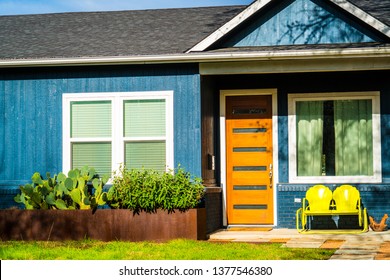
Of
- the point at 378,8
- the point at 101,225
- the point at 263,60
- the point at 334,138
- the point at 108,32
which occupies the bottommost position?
the point at 101,225

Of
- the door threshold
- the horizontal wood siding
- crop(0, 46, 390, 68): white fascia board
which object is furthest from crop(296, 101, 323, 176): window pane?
the horizontal wood siding

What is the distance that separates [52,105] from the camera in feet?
51.4

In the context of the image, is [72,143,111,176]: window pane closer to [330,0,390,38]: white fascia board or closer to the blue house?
the blue house

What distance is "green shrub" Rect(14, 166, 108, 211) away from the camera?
47.3 feet

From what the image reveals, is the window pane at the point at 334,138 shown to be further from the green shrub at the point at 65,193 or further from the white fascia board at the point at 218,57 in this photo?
the green shrub at the point at 65,193

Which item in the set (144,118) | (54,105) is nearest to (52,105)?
(54,105)

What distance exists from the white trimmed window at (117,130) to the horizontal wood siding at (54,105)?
14 cm

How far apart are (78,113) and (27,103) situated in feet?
3.31

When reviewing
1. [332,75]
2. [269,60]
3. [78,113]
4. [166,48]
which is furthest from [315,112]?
[78,113]

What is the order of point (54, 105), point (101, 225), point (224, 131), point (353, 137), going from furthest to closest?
point (224, 131)
point (353, 137)
point (54, 105)
point (101, 225)

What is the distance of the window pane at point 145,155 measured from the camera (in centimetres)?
1520

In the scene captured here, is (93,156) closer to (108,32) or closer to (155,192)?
(155,192)

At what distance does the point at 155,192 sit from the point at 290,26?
4223mm

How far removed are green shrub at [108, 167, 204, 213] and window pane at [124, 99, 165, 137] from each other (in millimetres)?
1108
